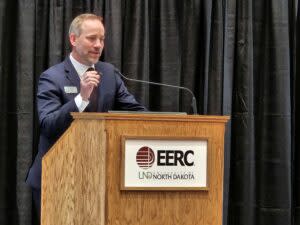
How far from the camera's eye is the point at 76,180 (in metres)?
2.23

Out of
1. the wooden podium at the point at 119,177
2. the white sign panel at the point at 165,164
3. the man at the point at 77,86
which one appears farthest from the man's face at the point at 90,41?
the white sign panel at the point at 165,164

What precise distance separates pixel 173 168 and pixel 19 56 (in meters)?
1.86

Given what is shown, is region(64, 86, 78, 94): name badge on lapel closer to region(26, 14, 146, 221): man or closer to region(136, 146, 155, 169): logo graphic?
region(26, 14, 146, 221): man

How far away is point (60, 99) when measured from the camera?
278 cm

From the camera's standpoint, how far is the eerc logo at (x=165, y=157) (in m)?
2.14

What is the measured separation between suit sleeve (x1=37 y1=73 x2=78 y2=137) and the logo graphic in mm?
393

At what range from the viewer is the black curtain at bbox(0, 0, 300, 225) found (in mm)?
3670

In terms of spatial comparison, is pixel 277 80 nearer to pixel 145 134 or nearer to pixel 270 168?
pixel 270 168

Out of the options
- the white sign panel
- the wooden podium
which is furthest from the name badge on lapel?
the white sign panel

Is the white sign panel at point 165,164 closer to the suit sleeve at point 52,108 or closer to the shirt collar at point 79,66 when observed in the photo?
the suit sleeve at point 52,108

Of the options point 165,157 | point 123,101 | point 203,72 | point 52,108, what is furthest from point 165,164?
point 203,72

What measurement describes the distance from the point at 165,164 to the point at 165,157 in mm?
27

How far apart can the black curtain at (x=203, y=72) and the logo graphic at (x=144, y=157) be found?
166 centimetres
